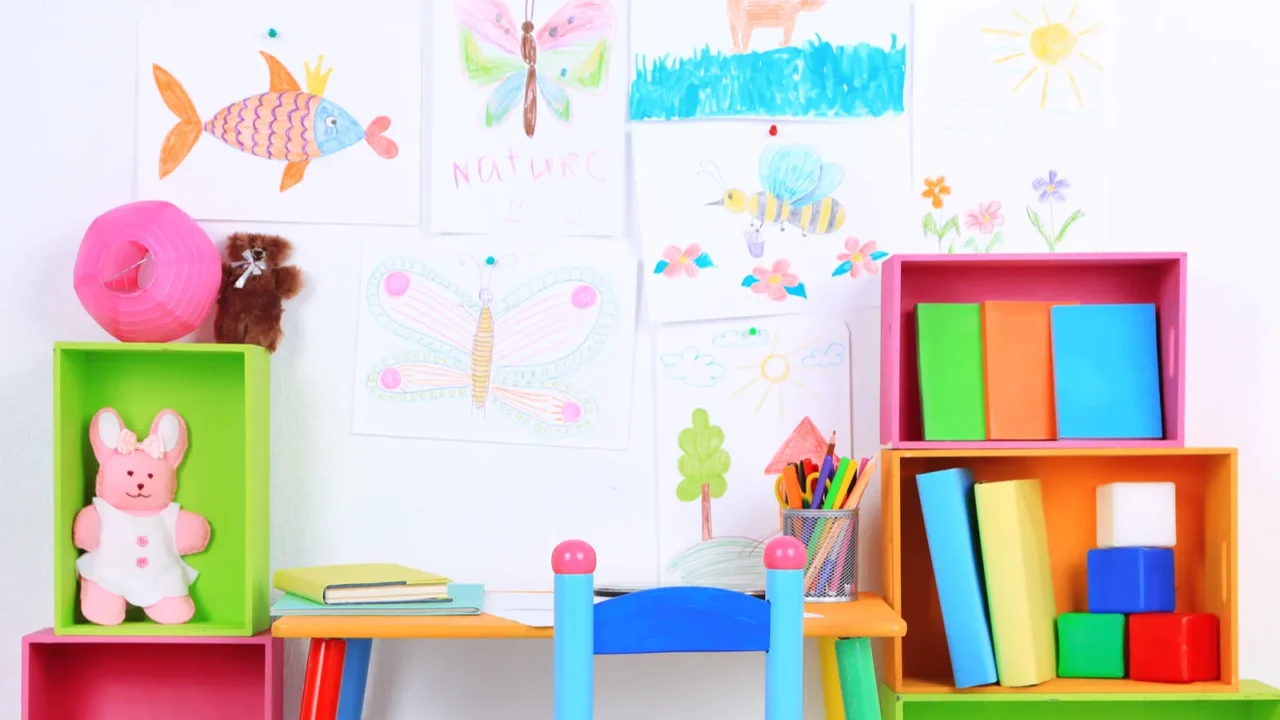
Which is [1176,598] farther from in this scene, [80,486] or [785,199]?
[80,486]

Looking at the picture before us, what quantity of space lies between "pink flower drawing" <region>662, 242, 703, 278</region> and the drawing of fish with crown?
44 cm

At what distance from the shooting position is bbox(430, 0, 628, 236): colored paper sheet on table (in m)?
1.77

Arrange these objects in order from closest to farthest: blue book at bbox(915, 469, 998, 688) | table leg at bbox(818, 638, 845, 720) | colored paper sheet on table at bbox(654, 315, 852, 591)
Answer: blue book at bbox(915, 469, 998, 688), table leg at bbox(818, 638, 845, 720), colored paper sheet on table at bbox(654, 315, 852, 591)

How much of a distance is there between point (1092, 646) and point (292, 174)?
1324 mm

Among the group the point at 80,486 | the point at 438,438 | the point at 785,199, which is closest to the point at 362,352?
the point at 438,438

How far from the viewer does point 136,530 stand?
5.32ft

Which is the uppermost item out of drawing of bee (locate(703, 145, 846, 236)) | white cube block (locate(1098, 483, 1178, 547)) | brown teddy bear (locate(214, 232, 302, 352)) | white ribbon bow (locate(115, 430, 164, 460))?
drawing of bee (locate(703, 145, 846, 236))

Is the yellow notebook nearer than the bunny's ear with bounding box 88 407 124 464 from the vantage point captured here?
Yes

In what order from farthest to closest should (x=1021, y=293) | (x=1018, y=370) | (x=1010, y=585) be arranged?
(x=1021, y=293) < (x=1018, y=370) < (x=1010, y=585)

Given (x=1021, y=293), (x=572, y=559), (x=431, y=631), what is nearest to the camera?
(x=572, y=559)

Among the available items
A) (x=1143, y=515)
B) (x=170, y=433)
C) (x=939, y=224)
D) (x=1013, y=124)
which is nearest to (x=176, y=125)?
(x=170, y=433)

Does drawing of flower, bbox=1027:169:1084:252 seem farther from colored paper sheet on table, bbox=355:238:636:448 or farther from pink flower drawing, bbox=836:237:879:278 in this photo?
colored paper sheet on table, bbox=355:238:636:448

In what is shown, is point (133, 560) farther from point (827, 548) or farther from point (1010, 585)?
point (1010, 585)

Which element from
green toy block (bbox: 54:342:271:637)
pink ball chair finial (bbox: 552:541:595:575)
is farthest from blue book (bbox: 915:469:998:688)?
green toy block (bbox: 54:342:271:637)
